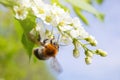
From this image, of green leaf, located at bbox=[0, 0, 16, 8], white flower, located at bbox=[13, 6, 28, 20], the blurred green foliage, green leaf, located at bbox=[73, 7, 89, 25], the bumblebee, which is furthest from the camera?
the blurred green foliage

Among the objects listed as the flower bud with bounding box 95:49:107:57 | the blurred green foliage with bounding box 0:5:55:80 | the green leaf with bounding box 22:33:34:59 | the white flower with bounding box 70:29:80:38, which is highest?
the white flower with bounding box 70:29:80:38

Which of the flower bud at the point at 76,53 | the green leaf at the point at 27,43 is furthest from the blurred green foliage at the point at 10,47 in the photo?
the flower bud at the point at 76,53

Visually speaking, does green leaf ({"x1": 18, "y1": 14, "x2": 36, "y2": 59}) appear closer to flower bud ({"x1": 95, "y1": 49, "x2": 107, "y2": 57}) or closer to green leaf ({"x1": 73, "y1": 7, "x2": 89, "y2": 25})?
flower bud ({"x1": 95, "y1": 49, "x2": 107, "y2": 57})

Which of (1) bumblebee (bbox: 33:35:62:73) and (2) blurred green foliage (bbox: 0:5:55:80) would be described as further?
(2) blurred green foliage (bbox: 0:5:55:80)

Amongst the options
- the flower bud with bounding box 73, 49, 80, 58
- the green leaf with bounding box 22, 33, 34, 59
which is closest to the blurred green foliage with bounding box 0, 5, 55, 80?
the green leaf with bounding box 22, 33, 34, 59

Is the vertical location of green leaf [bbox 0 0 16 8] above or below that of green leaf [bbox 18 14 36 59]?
above

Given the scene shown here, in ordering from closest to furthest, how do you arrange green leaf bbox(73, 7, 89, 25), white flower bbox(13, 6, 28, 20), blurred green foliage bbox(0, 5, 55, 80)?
white flower bbox(13, 6, 28, 20) < green leaf bbox(73, 7, 89, 25) < blurred green foliage bbox(0, 5, 55, 80)

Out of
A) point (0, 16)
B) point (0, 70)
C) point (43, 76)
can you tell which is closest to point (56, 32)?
point (0, 16)

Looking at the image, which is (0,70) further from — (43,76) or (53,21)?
(43,76)
